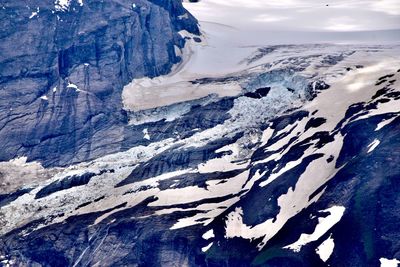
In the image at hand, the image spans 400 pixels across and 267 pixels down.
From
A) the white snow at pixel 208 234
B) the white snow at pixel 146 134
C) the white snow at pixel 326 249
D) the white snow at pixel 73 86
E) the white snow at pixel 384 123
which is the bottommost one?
the white snow at pixel 208 234

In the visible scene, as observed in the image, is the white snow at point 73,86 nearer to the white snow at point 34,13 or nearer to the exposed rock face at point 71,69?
the exposed rock face at point 71,69

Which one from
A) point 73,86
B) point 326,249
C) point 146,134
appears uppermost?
point 73,86

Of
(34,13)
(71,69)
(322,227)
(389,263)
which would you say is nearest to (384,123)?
(322,227)

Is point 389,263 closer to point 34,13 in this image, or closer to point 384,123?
point 384,123

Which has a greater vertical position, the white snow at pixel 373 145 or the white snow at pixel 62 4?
the white snow at pixel 62 4

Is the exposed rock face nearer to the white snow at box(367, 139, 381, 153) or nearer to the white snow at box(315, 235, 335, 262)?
the white snow at box(367, 139, 381, 153)

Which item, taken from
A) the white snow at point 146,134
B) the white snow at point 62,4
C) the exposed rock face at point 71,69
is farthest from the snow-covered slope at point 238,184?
the white snow at point 62,4

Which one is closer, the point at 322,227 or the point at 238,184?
the point at 322,227
